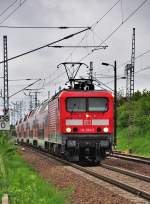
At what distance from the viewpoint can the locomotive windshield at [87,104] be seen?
84.7 feet

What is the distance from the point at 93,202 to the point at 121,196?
4.01ft

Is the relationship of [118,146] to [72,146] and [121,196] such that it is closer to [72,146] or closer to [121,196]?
[72,146]

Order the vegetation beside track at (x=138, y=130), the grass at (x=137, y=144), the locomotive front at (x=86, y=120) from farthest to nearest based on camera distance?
the vegetation beside track at (x=138, y=130)
the grass at (x=137, y=144)
the locomotive front at (x=86, y=120)

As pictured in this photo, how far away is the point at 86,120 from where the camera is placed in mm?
25641

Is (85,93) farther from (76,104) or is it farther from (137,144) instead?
(137,144)

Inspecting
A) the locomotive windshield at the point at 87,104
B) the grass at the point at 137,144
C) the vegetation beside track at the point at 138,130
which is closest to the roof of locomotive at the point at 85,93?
the locomotive windshield at the point at 87,104

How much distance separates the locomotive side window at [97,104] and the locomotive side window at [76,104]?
254 millimetres

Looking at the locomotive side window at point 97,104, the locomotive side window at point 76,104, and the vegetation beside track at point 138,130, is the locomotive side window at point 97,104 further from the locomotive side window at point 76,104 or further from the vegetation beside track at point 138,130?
the vegetation beside track at point 138,130

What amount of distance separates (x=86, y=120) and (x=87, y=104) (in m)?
0.72

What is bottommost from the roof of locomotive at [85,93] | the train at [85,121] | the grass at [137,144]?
the grass at [137,144]

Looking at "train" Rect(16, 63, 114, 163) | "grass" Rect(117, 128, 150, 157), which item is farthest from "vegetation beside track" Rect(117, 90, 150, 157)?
"train" Rect(16, 63, 114, 163)

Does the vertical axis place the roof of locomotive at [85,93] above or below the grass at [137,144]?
above

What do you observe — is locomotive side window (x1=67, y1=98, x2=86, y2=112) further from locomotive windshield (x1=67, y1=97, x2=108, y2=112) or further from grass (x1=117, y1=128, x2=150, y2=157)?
grass (x1=117, y1=128, x2=150, y2=157)

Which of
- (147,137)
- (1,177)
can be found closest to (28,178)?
(1,177)
